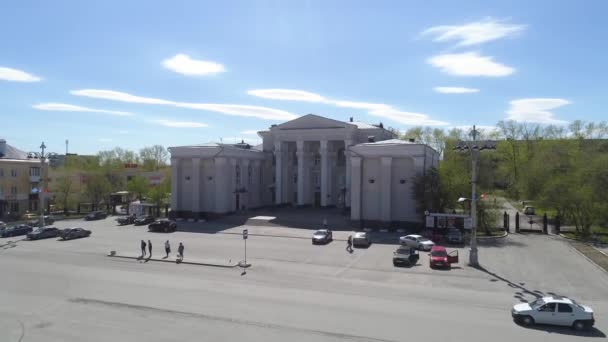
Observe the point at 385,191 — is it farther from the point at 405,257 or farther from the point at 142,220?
the point at 142,220

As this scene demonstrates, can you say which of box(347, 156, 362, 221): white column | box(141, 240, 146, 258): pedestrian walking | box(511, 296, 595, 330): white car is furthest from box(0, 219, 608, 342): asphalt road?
box(347, 156, 362, 221): white column

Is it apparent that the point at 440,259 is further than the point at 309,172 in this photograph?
No

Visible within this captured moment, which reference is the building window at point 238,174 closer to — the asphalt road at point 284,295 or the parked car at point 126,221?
the parked car at point 126,221

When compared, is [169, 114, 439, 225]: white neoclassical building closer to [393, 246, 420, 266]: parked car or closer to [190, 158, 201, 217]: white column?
[190, 158, 201, 217]: white column

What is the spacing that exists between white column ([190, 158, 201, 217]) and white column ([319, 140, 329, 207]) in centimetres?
1565

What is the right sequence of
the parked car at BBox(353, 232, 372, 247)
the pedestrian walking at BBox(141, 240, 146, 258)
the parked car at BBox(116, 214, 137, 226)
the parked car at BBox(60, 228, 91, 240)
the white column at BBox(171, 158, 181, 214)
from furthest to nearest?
the white column at BBox(171, 158, 181, 214), the parked car at BBox(116, 214, 137, 226), the parked car at BBox(60, 228, 91, 240), the parked car at BBox(353, 232, 372, 247), the pedestrian walking at BBox(141, 240, 146, 258)

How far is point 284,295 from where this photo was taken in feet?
66.2

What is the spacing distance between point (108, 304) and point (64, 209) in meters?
51.3

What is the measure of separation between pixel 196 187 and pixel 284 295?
114 ft

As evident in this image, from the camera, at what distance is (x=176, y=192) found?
5322 centimetres

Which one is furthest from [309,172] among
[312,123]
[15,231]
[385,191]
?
[15,231]

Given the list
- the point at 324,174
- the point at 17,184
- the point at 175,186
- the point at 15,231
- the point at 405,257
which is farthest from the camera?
the point at 17,184

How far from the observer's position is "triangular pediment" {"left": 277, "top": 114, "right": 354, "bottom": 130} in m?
55.1

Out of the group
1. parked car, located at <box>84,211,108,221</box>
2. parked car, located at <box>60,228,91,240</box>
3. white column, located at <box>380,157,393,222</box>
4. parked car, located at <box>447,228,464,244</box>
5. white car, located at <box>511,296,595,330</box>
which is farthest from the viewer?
parked car, located at <box>84,211,108,221</box>
